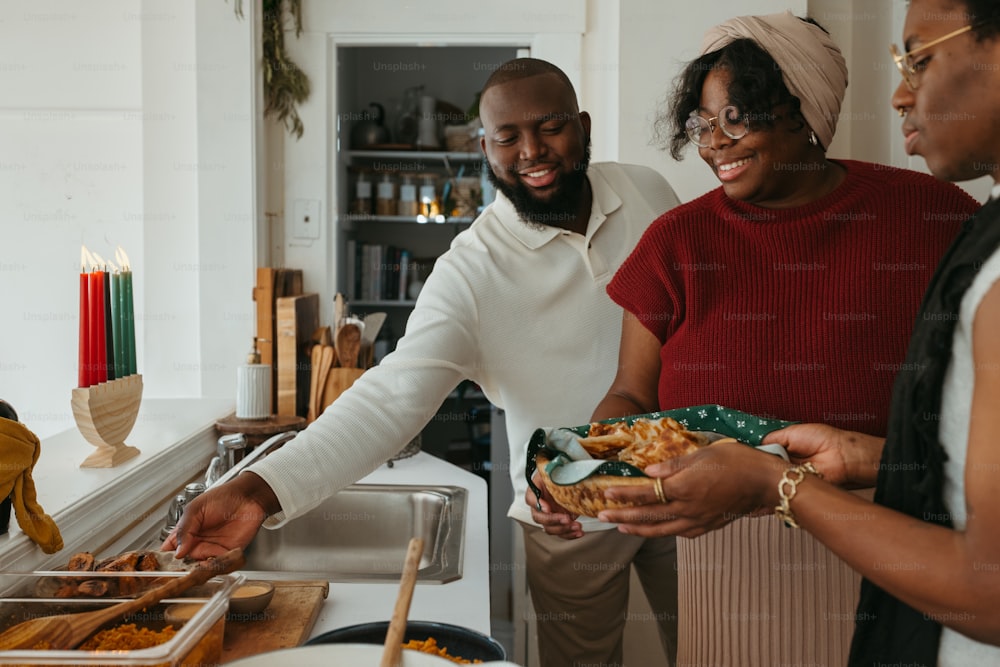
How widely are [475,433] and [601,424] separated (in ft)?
13.0

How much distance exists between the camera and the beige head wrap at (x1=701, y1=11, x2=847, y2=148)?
1.27 m

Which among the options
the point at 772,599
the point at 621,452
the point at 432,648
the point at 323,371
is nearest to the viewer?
the point at 432,648

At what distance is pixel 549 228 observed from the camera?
1.79 metres

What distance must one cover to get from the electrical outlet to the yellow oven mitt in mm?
2182

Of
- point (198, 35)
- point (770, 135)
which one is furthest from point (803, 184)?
point (198, 35)

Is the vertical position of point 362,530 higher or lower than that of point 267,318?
lower

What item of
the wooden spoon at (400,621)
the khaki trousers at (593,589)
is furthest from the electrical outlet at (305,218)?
the wooden spoon at (400,621)

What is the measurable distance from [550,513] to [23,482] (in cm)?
76

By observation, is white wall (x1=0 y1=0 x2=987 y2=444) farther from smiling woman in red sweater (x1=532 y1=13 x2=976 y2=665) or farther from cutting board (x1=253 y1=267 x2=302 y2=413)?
smiling woman in red sweater (x1=532 y1=13 x2=976 y2=665)

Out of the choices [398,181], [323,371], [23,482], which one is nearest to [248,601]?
[23,482]

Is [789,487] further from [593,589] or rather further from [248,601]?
[593,589]

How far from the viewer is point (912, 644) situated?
2.85 feet

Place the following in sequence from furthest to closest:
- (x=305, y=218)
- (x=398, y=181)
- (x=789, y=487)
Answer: (x=398, y=181)
(x=305, y=218)
(x=789, y=487)

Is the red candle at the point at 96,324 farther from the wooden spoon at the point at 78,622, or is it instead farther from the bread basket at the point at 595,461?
the bread basket at the point at 595,461
